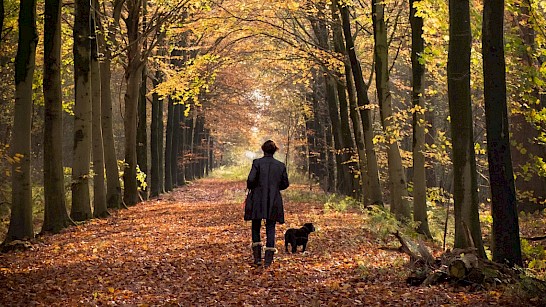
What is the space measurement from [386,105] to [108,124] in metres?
9.34

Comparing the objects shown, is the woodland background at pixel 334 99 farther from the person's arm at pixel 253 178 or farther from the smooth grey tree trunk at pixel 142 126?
the person's arm at pixel 253 178

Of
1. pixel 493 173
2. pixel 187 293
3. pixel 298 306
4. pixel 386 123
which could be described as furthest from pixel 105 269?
pixel 386 123

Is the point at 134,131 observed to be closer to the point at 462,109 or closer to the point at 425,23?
the point at 425,23

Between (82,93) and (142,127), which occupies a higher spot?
(82,93)

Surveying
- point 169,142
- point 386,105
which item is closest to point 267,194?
point 386,105

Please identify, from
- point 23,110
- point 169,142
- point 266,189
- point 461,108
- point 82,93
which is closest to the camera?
point 461,108

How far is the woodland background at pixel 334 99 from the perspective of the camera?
30.8 feet

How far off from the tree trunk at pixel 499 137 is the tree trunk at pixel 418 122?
558cm

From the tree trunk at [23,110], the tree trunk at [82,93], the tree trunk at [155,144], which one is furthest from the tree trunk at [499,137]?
the tree trunk at [155,144]

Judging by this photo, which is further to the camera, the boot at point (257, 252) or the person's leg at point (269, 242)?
the boot at point (257, 252)

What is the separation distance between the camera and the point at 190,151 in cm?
4134

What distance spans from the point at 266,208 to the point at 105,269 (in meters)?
2.99

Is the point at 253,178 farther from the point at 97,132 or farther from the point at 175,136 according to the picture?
the point at 175,136

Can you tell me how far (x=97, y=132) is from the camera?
58.1 ft
